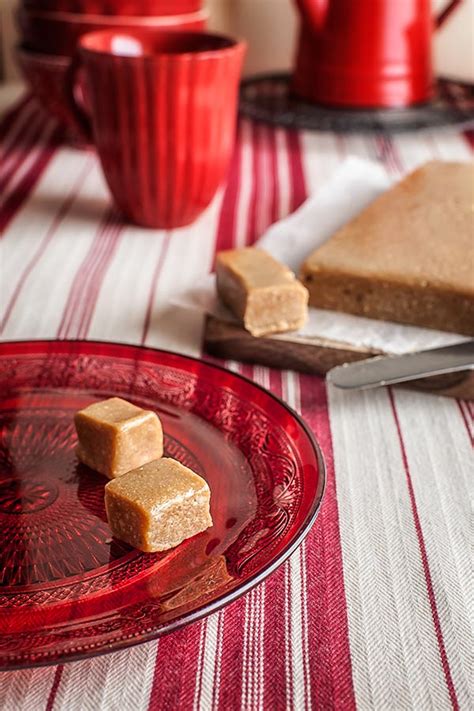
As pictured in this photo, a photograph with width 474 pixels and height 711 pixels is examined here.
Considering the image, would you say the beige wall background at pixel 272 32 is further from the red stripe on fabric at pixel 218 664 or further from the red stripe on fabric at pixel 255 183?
the red stripe on fabric at pixel 218 664

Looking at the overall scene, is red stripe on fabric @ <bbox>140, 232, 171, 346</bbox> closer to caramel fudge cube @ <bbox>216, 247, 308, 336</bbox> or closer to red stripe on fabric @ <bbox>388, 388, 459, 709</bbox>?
caramel fudge cube @ <bbox>216, 247, 308, 336</bbox>

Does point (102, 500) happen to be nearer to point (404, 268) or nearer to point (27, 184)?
point (404, 268)

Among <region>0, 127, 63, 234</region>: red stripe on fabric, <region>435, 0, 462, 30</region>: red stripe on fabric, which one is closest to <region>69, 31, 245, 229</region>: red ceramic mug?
<region>0, 127, 63, 234</region>: red stripe on fabric

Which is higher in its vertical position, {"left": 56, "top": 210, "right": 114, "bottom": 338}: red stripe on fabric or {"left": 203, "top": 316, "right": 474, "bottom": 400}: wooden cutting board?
{"left": 203, "top": 316, "right": 474, "bottom": 400}: wooden cutting board

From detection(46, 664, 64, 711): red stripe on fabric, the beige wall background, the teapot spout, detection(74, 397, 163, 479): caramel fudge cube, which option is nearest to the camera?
detection(46, 664, 64, 711): red stripe on fabric

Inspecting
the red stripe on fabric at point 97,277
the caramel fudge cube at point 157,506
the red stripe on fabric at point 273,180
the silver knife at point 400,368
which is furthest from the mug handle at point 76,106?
the caramel fudge cube at point 157,506

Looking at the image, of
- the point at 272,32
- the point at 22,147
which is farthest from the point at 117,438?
the point at 272,32
